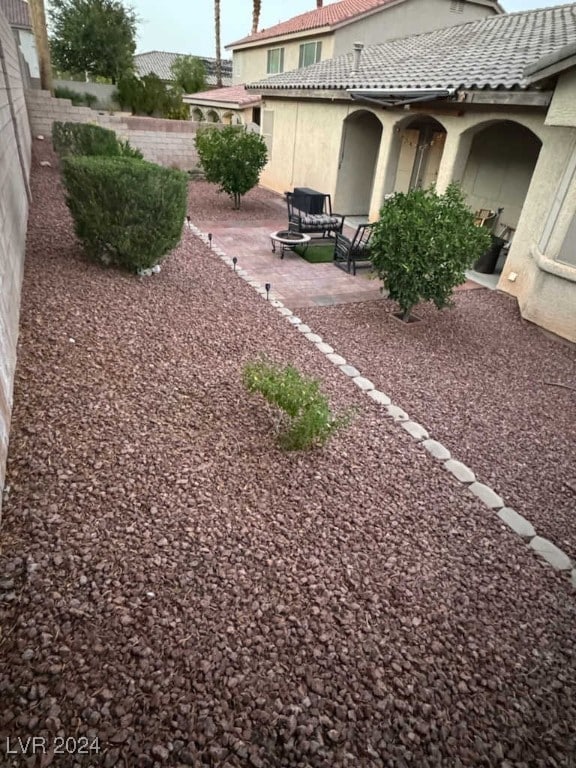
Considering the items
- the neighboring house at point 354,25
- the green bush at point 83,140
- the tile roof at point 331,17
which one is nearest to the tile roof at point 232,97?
the neighboring house at point 354,25

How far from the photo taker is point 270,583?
2.52 metres

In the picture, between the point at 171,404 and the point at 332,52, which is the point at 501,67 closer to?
the point at 171,404

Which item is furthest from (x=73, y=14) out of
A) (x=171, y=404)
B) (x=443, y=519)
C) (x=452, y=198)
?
(x=443, y=519)

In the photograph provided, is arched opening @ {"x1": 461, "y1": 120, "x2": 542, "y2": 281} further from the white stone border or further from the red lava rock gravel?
the red lava rock gravel

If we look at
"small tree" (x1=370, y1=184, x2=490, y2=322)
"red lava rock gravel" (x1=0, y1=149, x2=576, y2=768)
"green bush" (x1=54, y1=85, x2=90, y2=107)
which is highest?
"green bush" (x1=54, y1=85, x2=90, y2=107)

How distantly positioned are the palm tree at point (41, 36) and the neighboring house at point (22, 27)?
1634cm

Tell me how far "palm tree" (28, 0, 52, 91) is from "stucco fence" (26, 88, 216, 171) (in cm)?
318

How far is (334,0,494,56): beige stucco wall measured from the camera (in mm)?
17984

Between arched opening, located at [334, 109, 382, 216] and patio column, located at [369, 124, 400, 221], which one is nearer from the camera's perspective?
patio column, located at [369, 124, 400, 221]

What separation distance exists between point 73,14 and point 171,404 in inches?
1241

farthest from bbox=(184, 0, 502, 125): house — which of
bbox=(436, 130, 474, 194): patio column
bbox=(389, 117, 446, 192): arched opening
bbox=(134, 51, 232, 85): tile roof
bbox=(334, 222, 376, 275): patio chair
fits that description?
bbox=(134, 51, 232, 85): tile roof

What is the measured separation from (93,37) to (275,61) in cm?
1152

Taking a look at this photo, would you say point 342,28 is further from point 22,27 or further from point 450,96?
point 22,27

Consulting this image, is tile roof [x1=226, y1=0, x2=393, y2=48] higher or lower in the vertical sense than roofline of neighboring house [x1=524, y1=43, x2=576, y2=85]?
higher
